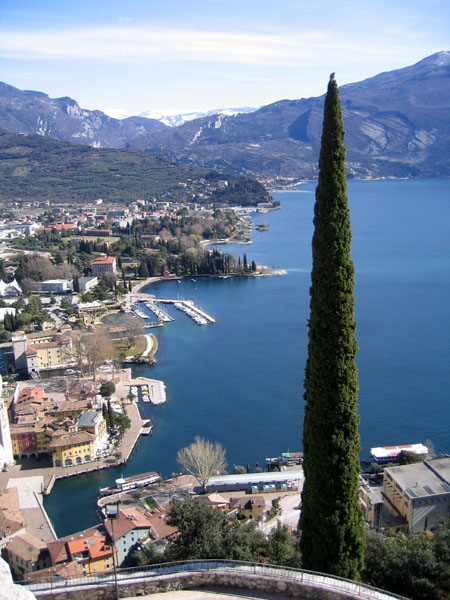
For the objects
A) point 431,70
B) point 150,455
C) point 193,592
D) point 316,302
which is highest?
point 431,70

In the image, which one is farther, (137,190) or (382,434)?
(137,190)

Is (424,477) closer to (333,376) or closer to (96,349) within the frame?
(333,376)

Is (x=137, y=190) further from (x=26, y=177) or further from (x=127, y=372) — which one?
(x=127, y=372)

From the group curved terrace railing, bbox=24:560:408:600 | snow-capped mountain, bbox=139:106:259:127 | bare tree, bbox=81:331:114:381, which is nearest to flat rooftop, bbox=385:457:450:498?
curved terrace railing, bbox=24:560:408:600

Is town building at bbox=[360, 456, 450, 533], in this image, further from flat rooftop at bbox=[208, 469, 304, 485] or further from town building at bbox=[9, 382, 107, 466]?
town building at bbox=[9, 382, 107, 466]

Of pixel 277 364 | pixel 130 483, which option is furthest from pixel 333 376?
pixel 277 364

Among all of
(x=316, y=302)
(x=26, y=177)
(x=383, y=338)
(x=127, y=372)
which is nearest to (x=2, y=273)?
(x=127, y=372)

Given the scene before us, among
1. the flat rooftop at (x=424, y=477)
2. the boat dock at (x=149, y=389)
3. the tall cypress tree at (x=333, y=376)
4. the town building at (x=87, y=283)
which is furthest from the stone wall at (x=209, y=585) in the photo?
the town building at (x=87, y=283)
